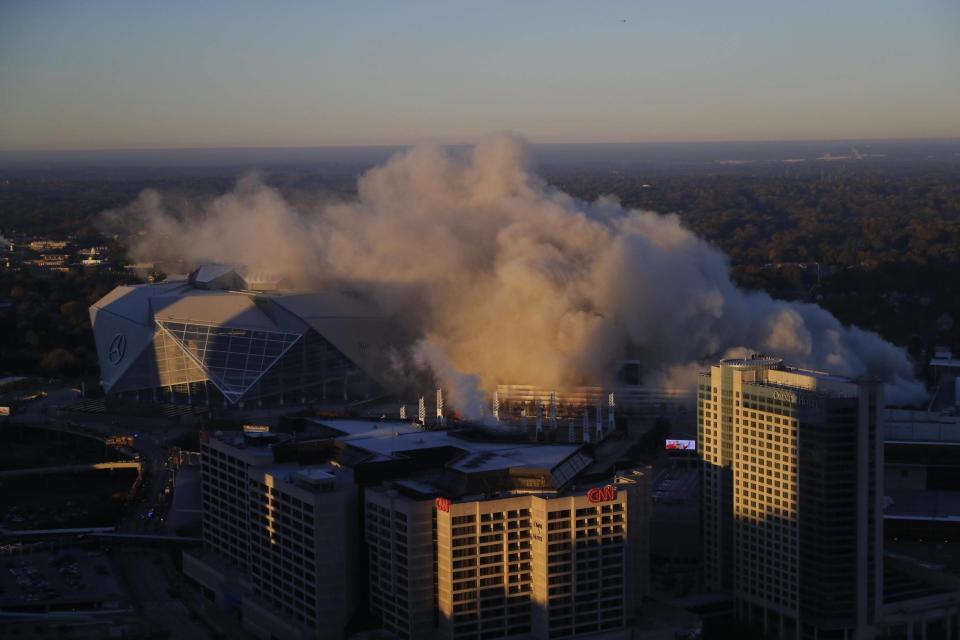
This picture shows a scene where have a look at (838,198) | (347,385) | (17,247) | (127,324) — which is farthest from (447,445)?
(838,198)

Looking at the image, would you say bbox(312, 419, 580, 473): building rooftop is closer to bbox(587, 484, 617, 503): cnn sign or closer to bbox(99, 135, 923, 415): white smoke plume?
bbox(587, 484, 617, 503): cnn sign

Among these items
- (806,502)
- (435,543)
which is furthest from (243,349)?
(806,502)

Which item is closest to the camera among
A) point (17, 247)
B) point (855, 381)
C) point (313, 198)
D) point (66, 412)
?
point (855, 381)

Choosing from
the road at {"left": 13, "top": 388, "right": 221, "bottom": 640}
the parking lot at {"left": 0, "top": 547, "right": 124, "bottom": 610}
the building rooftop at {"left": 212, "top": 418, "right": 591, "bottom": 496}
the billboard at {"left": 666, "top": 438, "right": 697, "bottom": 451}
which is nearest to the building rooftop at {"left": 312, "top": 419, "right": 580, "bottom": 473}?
the building rooftop at {"left": 212, "top": 418, "right": 591, "bottom": 496}

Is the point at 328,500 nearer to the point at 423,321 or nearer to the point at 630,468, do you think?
the point at 630,468

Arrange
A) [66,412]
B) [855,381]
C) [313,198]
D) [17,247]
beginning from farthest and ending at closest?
[17,247] → [313,198] → [66,412] → [855,381]

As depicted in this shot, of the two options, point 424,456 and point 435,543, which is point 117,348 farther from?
point 435,543

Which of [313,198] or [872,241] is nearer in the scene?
[313,198]
